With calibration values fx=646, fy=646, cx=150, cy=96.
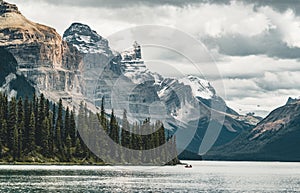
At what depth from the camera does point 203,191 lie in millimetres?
147000

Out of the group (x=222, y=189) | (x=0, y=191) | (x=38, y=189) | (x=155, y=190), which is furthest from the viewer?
(x=222, y=189)

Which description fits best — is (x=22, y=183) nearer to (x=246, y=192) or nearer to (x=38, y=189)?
(x=38, y=189)

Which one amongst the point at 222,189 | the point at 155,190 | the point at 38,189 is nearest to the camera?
the point at 38,189

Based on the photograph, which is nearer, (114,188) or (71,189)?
(71,189)

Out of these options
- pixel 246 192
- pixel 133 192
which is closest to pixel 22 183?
pixel 133 192

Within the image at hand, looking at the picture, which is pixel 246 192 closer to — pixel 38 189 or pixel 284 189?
pixel 284 189

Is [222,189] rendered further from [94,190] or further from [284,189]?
[94,190]

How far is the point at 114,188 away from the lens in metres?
147

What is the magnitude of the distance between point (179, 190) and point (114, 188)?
1481 centimetres

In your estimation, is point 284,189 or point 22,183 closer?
point 22,183

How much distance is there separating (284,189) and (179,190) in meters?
32.3

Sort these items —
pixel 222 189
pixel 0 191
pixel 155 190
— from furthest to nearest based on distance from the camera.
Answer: pixel 222 189 < pixel 155 190 < pixel 0 191

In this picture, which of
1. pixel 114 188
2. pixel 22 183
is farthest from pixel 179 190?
pixel 22 183

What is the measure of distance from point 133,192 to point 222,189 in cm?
2814
